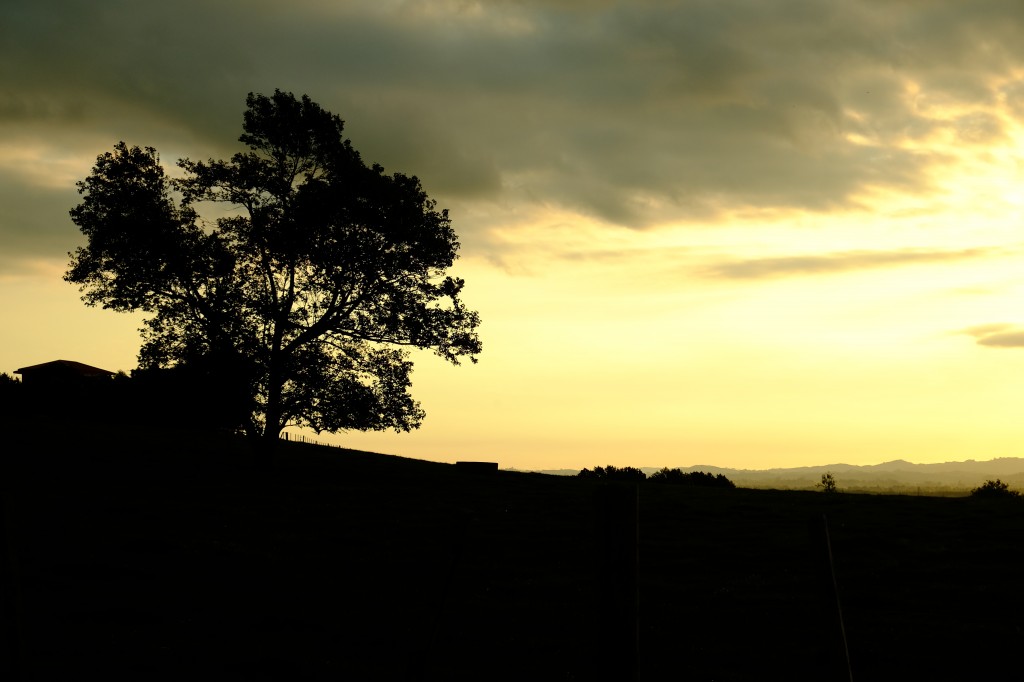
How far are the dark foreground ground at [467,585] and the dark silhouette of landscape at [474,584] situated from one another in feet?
0.24

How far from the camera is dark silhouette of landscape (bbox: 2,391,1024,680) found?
15258mm

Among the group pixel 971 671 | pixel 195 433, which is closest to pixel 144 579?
pixel 971 671

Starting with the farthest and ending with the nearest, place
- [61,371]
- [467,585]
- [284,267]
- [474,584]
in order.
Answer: [61,371] < [284,267] < [474,584] < [467,585]

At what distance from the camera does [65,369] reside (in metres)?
106

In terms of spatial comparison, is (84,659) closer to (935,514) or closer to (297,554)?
(297,554)

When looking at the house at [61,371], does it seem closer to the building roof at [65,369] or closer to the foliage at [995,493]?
the building roof at [65,369]

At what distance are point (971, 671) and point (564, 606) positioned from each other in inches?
357

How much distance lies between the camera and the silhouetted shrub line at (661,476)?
66900mm

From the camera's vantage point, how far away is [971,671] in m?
16.5

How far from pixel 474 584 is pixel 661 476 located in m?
48.1

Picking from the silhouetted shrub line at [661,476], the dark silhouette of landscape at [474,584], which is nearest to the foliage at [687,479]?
the silhouetted shrub line at [661,476]

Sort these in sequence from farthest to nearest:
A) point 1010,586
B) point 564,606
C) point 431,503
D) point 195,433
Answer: point 195,433 < point 431,503 < point 1010,586 < point 564,606

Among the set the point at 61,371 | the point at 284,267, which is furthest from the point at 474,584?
the point at 61,371

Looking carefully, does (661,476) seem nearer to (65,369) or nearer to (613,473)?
(613,473)
